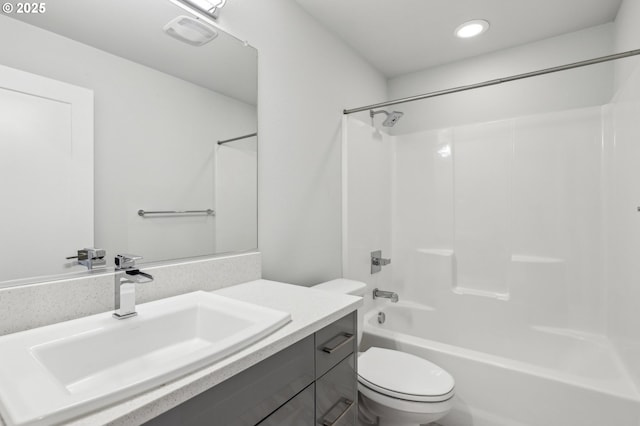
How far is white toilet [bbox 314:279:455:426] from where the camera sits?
1.42 m

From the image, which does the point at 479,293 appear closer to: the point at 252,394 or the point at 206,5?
the point at 252,394

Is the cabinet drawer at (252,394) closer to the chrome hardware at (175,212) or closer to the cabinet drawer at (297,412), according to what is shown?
the cabinet drawer at (297,412)

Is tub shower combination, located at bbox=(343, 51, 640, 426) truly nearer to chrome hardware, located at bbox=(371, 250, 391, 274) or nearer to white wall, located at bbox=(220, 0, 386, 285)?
chrome hardware, located at bbox=(371, 250, 391, 274)

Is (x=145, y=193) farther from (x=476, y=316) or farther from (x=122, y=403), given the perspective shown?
(x=476, y=316)

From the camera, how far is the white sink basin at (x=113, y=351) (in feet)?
1.69

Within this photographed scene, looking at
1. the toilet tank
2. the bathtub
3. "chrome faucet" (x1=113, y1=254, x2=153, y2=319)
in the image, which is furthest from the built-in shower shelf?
"chrome faucet" (x1=113, y1=254, x2=153, y2=319)

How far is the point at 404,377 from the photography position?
5.13 ft

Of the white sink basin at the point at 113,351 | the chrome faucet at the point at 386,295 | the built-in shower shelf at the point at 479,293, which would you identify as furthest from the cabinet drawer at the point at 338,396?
the built-in shower shelf at the point at 479,293

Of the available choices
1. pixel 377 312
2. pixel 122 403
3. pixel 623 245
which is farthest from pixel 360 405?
pixel 623 245

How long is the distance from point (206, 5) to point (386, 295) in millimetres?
2022

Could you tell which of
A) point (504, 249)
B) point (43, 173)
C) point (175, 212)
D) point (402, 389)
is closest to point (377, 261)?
point (504, 249)

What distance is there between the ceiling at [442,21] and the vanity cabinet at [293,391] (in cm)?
175

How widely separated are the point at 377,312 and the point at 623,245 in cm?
150

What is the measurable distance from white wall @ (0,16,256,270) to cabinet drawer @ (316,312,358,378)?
620 millimetres
